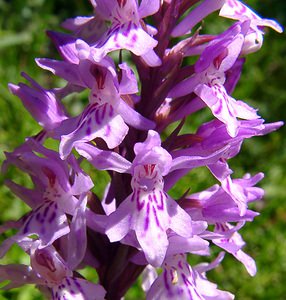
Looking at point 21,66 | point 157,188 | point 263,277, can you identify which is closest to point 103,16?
point 157,188

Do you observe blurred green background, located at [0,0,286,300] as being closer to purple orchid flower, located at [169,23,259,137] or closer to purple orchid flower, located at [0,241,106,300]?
purple orchid flower, located at [0,241,106,300]

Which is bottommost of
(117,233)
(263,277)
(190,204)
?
(263,277)

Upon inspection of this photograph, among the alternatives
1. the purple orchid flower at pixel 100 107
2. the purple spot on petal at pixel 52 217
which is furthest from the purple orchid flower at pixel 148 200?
the purple spot on petal at pixel 52 217

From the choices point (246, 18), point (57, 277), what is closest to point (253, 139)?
point (246, 18)

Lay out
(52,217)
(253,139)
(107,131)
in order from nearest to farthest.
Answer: (107,131)
(52,217)
(253,139)

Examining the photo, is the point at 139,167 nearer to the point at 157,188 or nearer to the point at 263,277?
the point at 157,188

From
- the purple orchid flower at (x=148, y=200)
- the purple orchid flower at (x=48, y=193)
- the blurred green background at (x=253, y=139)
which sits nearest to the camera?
the purple orchid flower at (x=148, y=200)

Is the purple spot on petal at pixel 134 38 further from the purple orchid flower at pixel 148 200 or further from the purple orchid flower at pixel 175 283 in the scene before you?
the purple orchid flower at pixel 175 283

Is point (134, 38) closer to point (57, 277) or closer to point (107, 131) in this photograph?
point (107, 131)
